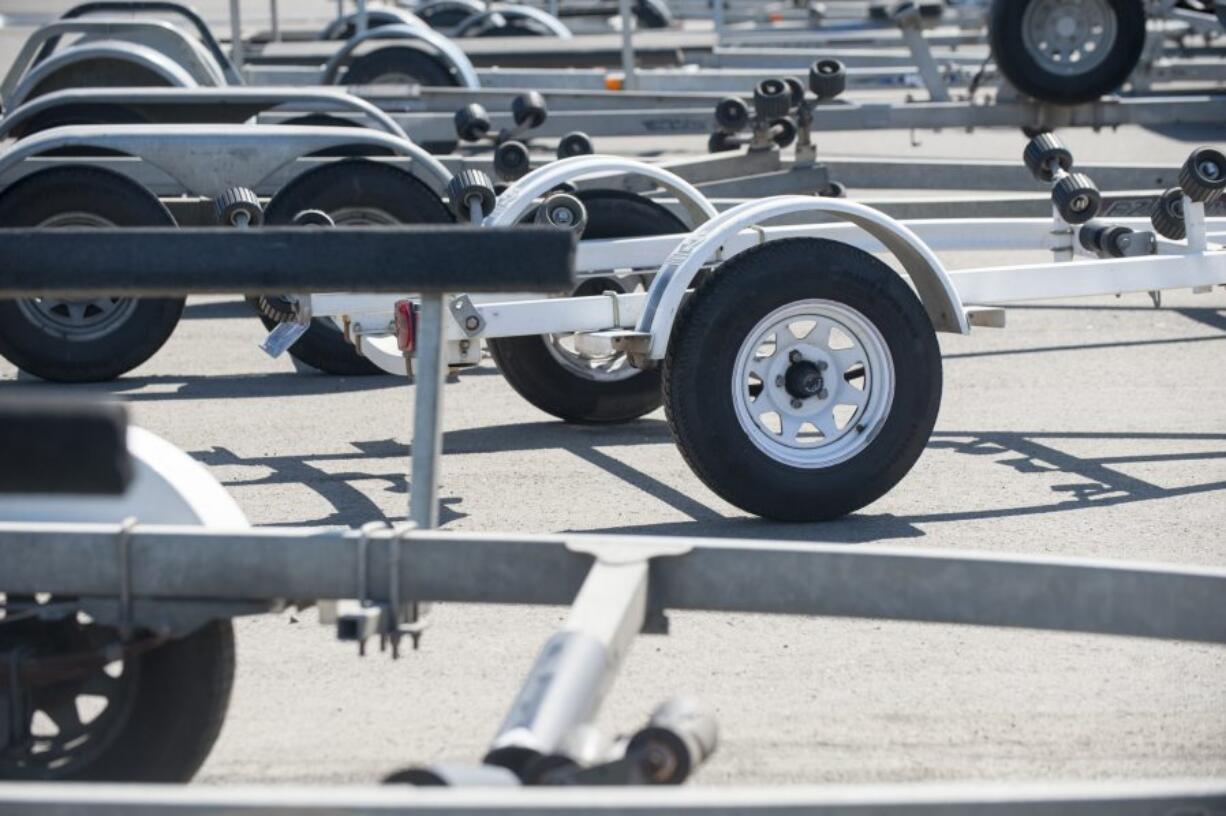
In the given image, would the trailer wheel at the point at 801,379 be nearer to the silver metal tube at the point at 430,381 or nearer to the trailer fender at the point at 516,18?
the silver metal tube at the point at 430,381

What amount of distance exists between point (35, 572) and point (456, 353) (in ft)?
11.0

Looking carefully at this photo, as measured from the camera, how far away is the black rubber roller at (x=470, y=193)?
824 cm

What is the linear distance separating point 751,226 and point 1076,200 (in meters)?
1.97

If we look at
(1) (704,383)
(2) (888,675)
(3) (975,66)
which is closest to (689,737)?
(2) (888,675)

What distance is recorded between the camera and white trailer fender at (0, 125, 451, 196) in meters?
9.33

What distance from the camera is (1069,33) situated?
47.8 ft

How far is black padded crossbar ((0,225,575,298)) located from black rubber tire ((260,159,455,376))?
5.73 m

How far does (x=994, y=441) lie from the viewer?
749cm

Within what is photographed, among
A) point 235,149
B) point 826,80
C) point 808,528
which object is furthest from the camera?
point 826,80

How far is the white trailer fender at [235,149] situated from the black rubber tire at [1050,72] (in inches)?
236

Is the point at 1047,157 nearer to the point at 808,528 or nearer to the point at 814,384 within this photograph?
the point at 814,384

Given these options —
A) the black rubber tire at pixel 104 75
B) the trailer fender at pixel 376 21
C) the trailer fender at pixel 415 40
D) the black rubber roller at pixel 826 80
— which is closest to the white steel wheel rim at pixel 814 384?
the black rubber roller at pixel 826 80

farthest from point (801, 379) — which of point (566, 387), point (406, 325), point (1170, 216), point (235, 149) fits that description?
point (235, 149)

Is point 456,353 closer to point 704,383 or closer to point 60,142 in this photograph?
point 704,383
